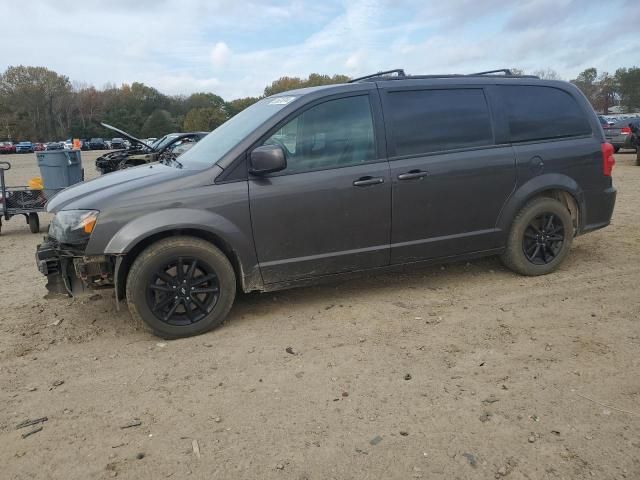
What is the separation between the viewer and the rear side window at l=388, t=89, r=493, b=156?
4.42m

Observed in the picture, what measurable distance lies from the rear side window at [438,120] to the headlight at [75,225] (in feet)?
8.09

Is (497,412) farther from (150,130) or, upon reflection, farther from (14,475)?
(150,130)

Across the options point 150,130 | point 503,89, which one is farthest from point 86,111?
point 503,89

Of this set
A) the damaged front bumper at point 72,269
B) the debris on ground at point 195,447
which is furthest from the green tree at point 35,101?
the debris on ground at point 195,447

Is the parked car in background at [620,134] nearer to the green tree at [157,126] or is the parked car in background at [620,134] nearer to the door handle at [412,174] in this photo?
the door handle at [412,174]

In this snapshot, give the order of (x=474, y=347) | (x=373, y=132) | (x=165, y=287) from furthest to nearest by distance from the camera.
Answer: (x=373, y=132)
(x=165, y=287)
(x=474, y=347)

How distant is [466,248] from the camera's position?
4.73 metres

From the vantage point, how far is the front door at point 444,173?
14.4 feet

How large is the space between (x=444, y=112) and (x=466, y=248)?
1237mm

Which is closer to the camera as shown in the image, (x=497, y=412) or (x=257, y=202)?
(x=497, y=412)

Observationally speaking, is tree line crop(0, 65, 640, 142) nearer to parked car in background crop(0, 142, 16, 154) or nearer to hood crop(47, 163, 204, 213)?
parked car in background crop(0, 142, 16, 154)

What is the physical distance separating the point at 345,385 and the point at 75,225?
2.26 metres

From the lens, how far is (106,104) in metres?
104

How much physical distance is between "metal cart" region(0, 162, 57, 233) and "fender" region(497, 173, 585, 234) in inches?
292
